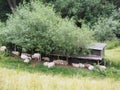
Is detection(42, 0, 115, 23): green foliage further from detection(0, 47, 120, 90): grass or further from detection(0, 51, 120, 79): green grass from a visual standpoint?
detection(0, 51, 120, 79): green grass

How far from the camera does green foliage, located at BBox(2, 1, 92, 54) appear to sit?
1545 centimetres

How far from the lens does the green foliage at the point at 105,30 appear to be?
22.7m

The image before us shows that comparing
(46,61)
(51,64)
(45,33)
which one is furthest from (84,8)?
(51,64)

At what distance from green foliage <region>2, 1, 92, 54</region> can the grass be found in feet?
3.67

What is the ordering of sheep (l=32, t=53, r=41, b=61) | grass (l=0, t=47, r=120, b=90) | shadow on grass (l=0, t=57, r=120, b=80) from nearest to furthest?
grass (l=0, t=47, r=120, b=90)
shadow on grass (l=0, t=57, r=120, b=80)
sheep (l=32, t=53, r=41, b=61)

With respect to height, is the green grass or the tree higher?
the tree

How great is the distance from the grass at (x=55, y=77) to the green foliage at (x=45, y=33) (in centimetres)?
112

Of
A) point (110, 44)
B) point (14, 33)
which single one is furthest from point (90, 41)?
point (110, 44)

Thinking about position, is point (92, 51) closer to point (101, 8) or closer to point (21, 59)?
point (21, 59)

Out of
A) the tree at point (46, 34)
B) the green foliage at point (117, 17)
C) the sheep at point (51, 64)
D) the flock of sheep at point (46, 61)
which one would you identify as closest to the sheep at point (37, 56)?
the flock of sheep at point (46, 61)

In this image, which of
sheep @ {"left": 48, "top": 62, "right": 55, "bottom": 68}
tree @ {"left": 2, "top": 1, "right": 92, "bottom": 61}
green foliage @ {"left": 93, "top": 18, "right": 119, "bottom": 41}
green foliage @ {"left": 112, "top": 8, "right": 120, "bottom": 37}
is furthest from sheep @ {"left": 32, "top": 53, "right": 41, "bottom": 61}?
green foliage @ {"left": 112, "top": 8, "right": 120, "bottom": 37}

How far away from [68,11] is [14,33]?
10.3m

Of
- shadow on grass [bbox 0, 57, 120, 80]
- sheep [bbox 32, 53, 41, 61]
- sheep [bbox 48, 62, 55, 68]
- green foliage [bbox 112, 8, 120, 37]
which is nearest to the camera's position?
shadow on grass [bbox 0, 57, 120, 80]

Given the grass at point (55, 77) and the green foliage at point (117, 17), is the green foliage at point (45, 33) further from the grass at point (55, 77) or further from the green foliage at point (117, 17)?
the green foliage at point (117, 17)
